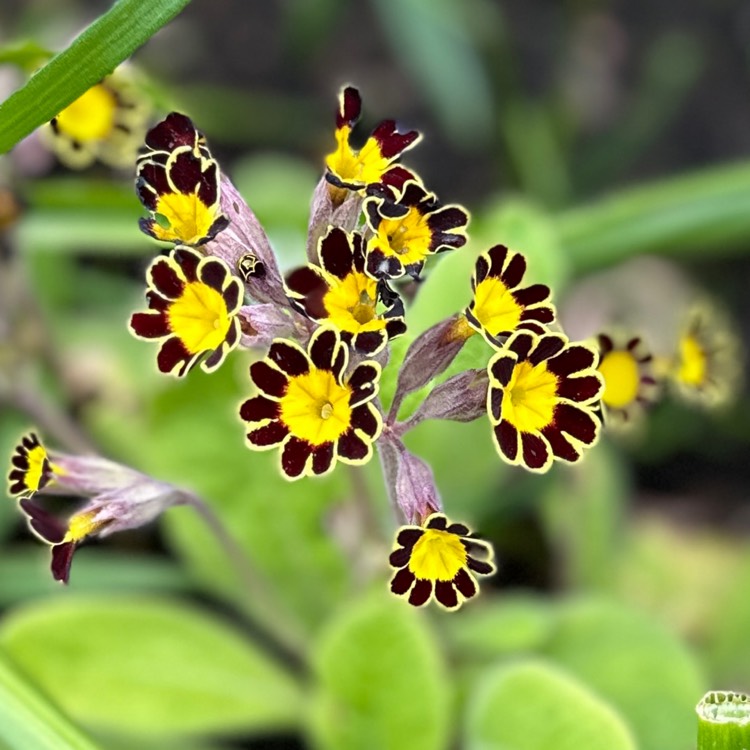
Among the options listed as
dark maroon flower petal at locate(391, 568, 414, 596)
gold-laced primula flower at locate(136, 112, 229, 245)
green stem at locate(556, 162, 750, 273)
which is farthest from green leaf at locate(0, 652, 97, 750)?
green stem at locate(556, 162, 750, 273)

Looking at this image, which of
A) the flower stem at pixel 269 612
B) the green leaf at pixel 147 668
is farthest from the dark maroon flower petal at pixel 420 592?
the green leaf at pixel 147 668

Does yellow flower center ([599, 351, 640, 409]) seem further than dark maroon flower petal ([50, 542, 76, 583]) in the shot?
Yes

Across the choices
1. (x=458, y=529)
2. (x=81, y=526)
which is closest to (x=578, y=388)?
(x=458, y=529)

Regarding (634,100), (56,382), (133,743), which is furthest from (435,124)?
(133,743)

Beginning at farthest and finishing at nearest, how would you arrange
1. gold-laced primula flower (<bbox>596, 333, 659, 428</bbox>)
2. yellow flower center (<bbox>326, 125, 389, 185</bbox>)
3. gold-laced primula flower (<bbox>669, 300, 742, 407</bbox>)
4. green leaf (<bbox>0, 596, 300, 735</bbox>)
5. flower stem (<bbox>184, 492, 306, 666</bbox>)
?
1. green leaf (<bbox>0, 596, 300, 735</bbox>)
2. flower stem (<bbox>184, 492, 306, 666</bbox>)
3. gold-laced primula flower (<bbox>669, 300, 742, 407</bbox>)
4. gold-laced primula flower (<bbox>596, 333, 659, 428</bbox>)
5. yellow flower center (<bbox>326, 125, 389, 185</bbox>)

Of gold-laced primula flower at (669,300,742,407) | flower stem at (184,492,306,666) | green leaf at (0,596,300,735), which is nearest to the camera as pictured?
gold-laced primula flower at (669,300,742,407)

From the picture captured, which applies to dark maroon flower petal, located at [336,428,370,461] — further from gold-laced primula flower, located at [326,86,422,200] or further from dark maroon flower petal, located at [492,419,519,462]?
gold-laced primula flower, located at [326,86,422,200]

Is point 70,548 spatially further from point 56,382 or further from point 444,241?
point 56,382

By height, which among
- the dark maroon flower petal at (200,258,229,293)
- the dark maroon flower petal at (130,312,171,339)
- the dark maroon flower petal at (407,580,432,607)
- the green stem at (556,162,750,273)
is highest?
the green stem at (556,162,750,273)
